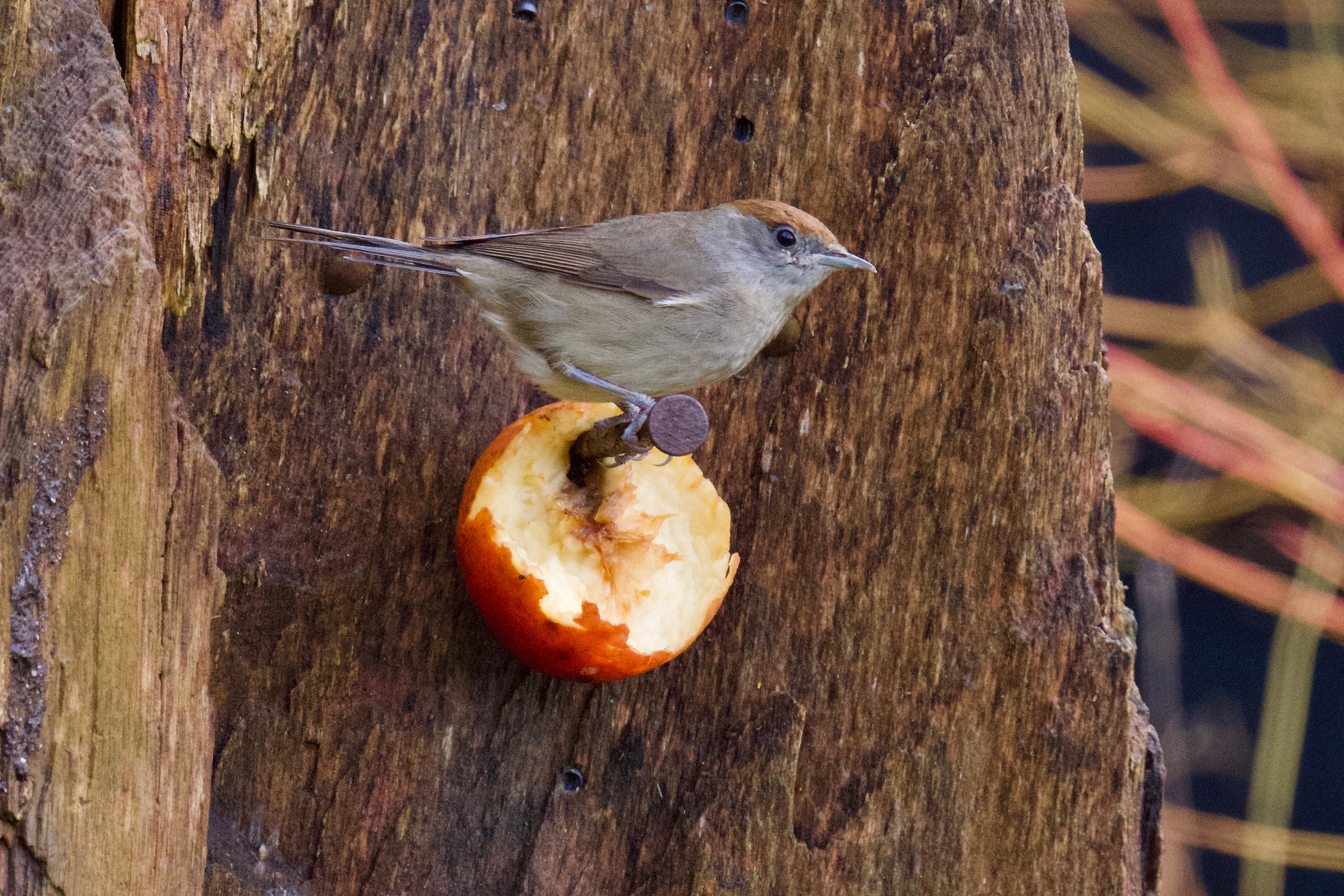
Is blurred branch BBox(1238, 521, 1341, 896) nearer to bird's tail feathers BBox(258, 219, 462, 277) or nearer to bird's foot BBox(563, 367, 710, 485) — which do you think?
bird's foot BBox(563, 367, 710, 485)

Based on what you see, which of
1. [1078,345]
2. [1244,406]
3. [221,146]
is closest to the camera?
[221,146]

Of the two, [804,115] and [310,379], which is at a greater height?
[804,115]

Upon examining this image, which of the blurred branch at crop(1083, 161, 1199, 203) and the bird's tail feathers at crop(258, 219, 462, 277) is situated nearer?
the bird's tail feathers at crop(258, 219, 462, 277)

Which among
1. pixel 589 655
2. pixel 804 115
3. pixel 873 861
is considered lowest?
pixel 873 861

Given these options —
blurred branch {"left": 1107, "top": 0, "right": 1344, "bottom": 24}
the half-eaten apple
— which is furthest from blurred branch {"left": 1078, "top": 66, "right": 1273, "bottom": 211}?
the half-eaten apple

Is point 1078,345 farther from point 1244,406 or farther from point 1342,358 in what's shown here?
point 1342,358

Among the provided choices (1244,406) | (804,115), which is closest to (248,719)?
(804,115)
